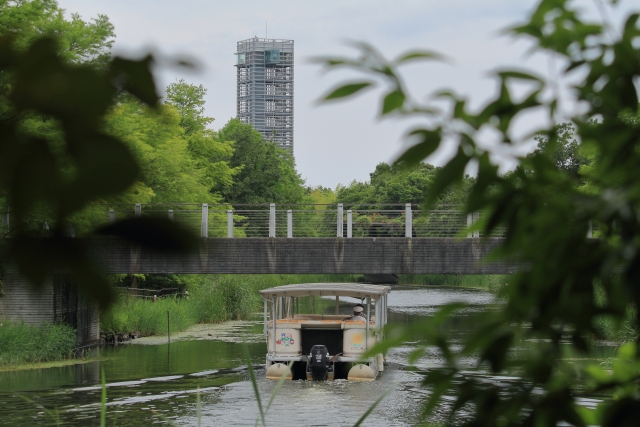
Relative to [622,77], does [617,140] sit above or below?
below

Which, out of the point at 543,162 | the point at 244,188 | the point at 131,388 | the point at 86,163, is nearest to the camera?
the point at 86,163

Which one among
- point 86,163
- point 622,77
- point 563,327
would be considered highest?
point 622,77

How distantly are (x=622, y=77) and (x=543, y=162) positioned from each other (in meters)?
0.24

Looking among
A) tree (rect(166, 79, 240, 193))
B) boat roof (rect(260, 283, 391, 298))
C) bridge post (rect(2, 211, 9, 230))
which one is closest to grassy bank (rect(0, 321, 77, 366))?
boat roof (rect(260, 283, 391, 298))

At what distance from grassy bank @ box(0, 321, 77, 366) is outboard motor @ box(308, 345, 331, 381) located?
20.4 ft

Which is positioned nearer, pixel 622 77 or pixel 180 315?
pixel 622 77

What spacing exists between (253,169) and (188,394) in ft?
125

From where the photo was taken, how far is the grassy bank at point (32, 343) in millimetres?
19469

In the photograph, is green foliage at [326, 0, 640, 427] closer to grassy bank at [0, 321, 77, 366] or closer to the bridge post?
the bridge post

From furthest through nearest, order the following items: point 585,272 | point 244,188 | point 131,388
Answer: point 244,188
point 131,388
point 585,272

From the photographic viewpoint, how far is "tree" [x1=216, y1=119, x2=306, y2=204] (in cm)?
5291

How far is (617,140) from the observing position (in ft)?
3.73

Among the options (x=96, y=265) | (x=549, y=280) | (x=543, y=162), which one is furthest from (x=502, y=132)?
(x=96, y=265)

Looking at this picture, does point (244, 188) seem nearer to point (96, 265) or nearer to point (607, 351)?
point (607, 351)
